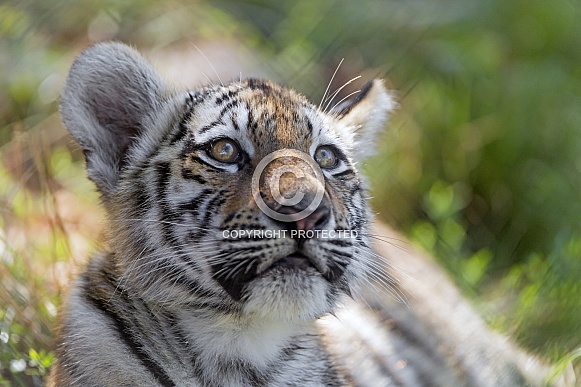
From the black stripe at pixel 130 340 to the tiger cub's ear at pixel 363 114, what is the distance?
3.98ft

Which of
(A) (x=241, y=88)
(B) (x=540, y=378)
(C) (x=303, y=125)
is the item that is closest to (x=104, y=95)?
(A) (x=241, y=88)

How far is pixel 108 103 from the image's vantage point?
308 cm

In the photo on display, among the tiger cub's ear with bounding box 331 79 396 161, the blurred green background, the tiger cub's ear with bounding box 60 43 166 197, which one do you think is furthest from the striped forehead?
the blurred green background

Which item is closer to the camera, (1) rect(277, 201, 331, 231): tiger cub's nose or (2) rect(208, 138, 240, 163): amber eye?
A: (1) rect(277, 201, 331, 231): tiger cub's nose

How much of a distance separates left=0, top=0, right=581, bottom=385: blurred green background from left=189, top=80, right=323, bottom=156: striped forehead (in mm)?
2017


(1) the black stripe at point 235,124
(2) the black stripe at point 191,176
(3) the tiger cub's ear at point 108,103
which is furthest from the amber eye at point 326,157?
(3) the tiger cub's ear at point 108,103

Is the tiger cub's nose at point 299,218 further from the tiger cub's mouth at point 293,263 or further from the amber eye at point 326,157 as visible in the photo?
the amber eye at point 326,157

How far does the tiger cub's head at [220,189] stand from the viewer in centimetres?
246

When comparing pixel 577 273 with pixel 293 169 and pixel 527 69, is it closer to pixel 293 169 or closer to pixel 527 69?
pixel 293 169

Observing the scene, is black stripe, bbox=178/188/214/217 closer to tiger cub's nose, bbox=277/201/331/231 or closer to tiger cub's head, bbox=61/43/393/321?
tiger cub's head, bbox=61/43/393/321

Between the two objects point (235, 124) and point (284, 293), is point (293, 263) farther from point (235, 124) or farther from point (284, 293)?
point (235, 124)

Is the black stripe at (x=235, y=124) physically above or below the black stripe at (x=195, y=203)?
above

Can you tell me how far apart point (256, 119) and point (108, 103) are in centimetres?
67

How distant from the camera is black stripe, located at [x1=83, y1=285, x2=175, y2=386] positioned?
8.80 feet
